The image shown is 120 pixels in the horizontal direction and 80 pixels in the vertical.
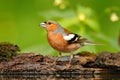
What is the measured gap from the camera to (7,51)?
7660mm

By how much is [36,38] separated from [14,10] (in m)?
0.55

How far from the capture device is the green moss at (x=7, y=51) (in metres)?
7.59

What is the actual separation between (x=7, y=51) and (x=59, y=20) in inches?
54.6

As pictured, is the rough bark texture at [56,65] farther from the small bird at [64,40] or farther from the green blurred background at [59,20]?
the green blurred background at [59,20]

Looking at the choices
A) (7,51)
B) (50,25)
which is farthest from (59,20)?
(7,51)

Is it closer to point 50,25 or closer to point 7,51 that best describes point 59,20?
point 50,25

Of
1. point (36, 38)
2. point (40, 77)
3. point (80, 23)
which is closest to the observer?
point (40, 77)

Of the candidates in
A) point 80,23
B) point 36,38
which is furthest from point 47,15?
point 36,38

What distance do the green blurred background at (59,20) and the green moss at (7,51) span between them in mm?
622

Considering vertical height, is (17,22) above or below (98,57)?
above

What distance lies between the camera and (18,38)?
394 inches

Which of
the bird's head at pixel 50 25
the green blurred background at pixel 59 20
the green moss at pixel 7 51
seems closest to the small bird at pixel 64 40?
the bird's head at pixel 50 25

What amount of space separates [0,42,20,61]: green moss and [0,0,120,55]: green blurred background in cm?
62

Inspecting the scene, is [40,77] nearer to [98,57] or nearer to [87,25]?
[98,57]
